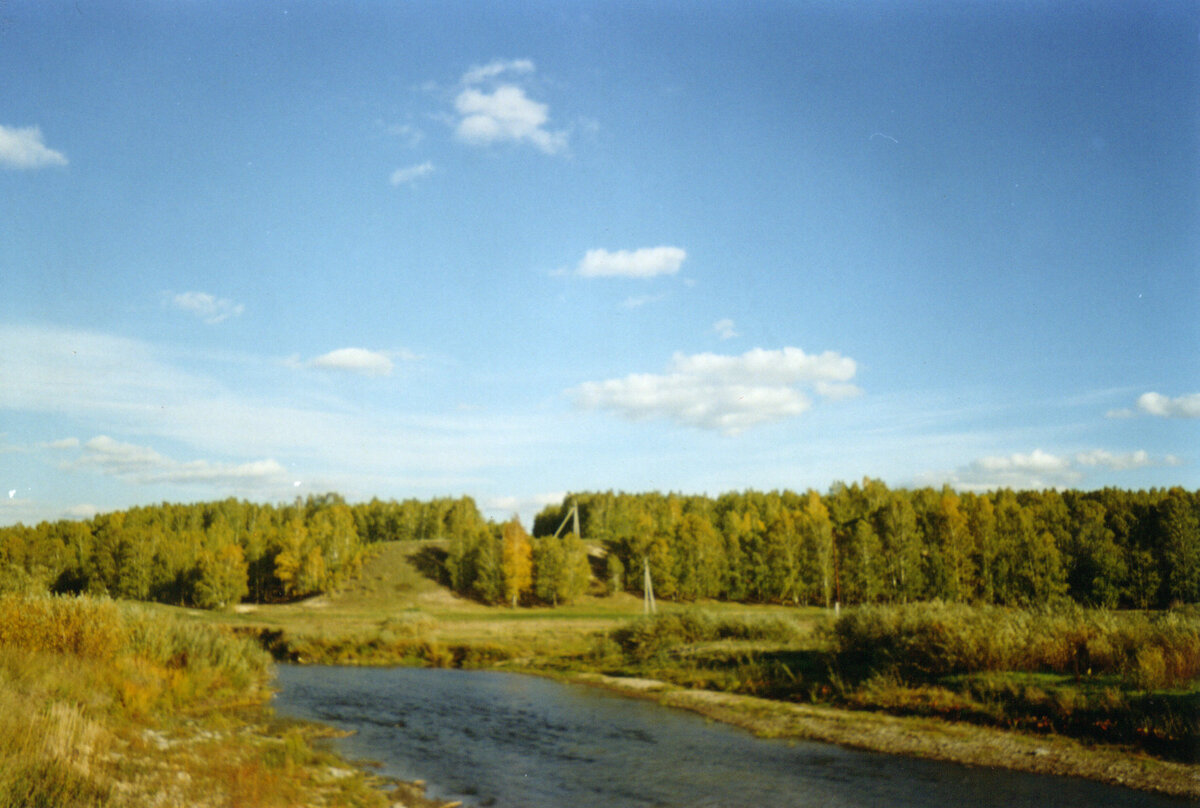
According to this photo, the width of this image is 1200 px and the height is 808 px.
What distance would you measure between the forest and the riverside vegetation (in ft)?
1.08

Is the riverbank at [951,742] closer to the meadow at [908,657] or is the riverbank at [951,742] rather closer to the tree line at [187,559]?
the meadow at [908,657]

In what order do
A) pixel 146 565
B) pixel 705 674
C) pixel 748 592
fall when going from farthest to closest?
pixel 748 592 < pixel 146 565 < pixel 705 674

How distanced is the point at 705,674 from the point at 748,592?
70.4 m

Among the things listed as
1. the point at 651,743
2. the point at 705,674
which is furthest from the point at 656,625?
the point at 651,743

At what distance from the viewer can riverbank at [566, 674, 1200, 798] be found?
18.8 m

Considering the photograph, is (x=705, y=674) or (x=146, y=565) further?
(x=146, y=565)

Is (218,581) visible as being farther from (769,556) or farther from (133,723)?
(133,723)

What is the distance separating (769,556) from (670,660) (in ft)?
203

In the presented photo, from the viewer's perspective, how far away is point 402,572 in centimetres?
11225

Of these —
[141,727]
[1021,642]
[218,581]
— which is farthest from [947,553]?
[218,581]

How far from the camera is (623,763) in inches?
904

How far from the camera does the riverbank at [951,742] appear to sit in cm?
1877

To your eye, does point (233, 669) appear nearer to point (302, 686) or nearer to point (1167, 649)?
point (302, 686)

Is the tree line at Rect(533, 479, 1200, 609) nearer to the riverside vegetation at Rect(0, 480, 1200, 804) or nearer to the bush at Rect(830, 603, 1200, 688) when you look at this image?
the riverside vegetation at Rect(0, 480, 1200, 804)
